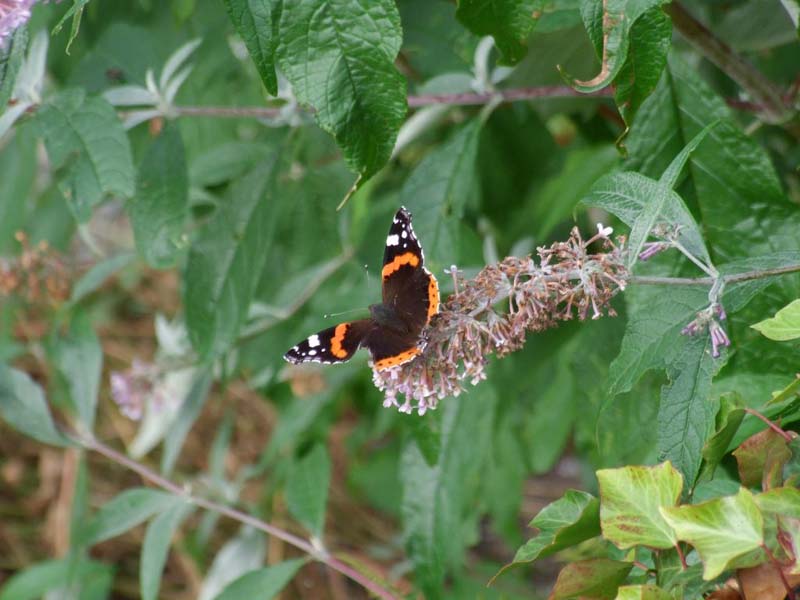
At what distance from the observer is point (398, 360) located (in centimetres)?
94

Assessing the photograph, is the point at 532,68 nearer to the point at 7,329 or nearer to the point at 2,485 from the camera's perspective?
the point at 7,329

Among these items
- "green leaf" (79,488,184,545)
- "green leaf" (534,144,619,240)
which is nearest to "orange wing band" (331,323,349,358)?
"green leaf" (534,144,619,240)

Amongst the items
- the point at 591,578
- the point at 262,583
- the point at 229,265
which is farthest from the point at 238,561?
the point at 591,578

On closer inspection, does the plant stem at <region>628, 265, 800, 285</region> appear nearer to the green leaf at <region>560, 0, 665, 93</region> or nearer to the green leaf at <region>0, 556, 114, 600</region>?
the green leaf at <region>560, 0, 665, 93</region>

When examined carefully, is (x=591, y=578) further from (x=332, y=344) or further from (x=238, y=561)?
(x=238, y=561)

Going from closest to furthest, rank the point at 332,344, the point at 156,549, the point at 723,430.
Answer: the point at 723,430 → the point at 332,344 → the point at 156,549

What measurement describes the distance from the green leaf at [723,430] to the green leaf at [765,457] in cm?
2

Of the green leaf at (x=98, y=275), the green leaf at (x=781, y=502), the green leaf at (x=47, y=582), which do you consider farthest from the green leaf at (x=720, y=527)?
the green leaf at (x=47, y=582)

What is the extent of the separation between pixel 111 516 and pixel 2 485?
2.33 metres

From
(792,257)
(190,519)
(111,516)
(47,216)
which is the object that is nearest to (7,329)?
(47,216)

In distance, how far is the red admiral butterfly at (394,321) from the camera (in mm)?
987

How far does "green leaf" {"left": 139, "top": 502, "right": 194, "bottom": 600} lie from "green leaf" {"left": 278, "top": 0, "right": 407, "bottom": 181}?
2.84ft

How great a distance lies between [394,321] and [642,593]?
17.4 inches

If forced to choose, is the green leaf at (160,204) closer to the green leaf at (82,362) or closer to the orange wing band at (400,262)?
the orange wing band at (400,262)
